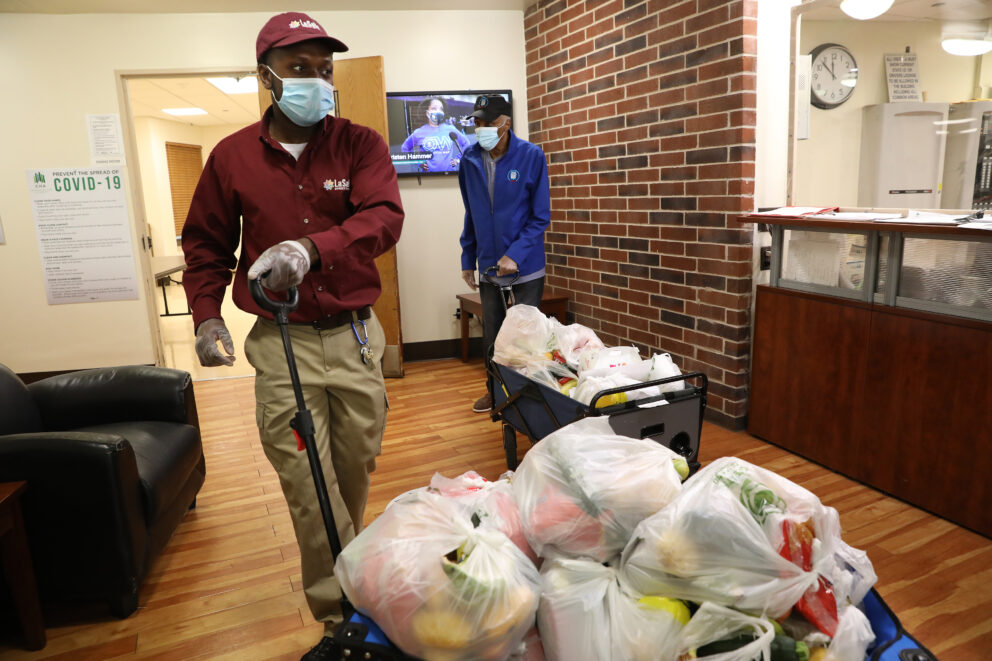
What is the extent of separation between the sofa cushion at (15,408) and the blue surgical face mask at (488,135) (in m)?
2.19

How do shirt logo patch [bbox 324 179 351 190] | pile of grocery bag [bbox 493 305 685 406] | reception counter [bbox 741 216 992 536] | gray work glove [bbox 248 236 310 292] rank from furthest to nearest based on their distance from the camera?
reception counter [bbox 741 216 992 536] < pile of grocery bag [bbox 493 305 685 406] < shirt logo patch [bbox 324 179 351 190] < gray work glove [bbox 248 236 310 292]

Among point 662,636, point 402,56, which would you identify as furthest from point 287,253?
point 402,56

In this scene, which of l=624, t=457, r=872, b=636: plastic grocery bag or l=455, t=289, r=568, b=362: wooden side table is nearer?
l=624, t=457, r=872, b=636: plastic grocery bag

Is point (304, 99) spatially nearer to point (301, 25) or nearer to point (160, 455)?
point (301, 25)

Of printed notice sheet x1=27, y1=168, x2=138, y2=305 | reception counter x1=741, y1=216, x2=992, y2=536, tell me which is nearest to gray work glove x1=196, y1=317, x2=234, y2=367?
reception counter x1=741, y1=216, x2=992, y2=536

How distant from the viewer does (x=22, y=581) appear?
1777 millimetres

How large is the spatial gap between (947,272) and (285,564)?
2589 mm

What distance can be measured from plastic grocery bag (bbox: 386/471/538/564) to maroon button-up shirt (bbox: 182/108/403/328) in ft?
1.94

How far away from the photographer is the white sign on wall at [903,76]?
276 centimetres

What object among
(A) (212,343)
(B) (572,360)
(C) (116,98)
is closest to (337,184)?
(A) (212,343)

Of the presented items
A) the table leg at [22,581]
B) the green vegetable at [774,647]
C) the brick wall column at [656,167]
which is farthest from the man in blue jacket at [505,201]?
the green vegetable at [774,647]

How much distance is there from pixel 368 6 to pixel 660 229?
8.70 feet

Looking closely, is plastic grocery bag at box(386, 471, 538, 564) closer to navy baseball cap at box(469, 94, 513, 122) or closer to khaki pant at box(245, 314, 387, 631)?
khaki pant at box(245, 314, 387, 631)

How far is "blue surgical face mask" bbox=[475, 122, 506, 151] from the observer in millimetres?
3127
